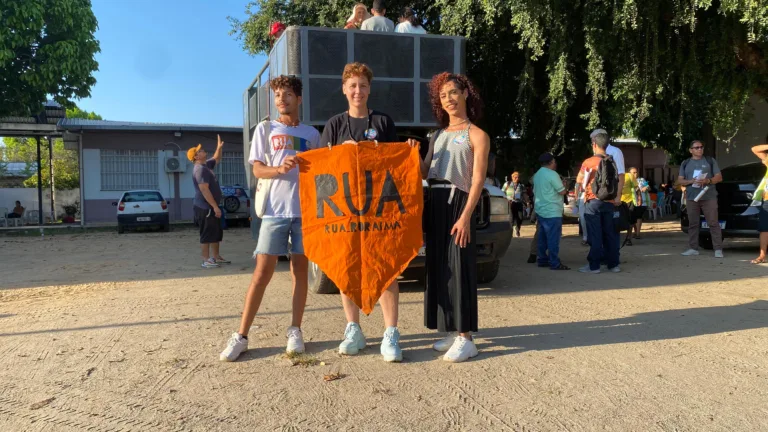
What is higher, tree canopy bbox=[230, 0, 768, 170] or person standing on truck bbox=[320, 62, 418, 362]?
tree canopy bbox=[230, 0, 768, 170]

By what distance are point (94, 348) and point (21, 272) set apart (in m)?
5.89

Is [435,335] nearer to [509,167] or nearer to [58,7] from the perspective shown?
[509,167]

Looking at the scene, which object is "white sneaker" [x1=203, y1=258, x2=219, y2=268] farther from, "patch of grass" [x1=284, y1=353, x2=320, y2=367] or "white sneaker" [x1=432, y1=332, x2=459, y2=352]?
"white sneaker" [x1=432, y1=332, x2=459, y2=352]

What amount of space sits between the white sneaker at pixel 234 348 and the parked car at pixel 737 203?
8725mm

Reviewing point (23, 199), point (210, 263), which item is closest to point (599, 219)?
point (210, 263)

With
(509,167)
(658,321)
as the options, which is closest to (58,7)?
(509,167)

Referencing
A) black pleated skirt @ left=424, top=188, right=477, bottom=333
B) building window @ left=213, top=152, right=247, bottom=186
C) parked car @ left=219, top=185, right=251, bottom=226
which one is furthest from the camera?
building window @ left=213, top=152, right=247, bottom=186

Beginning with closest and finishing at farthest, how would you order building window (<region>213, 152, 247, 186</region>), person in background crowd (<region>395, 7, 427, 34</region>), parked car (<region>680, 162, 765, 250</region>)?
person in background crowd (<region>395, 7, 427, 34</region>) → parked car (<region>680, 162, 765, 250</region>) → building window (<region>213, 152, 247, 186</region>)

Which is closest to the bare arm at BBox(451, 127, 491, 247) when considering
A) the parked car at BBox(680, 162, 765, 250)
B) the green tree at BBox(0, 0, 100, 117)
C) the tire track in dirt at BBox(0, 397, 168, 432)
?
the tire track in dirt at BBox(0, 397, 168, 432)

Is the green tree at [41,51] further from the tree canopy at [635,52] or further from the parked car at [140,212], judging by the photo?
the tree canopy at [635,52]

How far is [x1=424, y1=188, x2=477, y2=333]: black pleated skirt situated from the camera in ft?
12.6

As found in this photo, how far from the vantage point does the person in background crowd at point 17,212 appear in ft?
82.6

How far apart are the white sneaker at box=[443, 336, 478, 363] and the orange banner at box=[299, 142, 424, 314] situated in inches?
24.5

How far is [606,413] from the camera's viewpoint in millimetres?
2947
